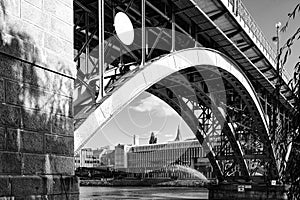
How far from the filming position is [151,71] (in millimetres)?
12383

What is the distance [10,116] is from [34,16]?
1.25 m


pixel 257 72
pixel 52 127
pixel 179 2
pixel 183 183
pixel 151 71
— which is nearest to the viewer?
pixel 52 127

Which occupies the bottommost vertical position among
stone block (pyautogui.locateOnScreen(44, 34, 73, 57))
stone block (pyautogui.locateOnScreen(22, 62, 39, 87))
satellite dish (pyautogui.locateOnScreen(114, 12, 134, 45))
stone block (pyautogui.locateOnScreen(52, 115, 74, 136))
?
stone block (pyautogui.locateOnScreen(52, 115, 74, 136))

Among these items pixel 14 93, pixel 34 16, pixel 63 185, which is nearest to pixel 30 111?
pixel 14 93

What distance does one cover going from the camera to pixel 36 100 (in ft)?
15.1

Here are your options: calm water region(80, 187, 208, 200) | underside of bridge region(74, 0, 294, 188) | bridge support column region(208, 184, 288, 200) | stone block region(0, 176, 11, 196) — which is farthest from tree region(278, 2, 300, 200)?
calm water region(80, 187, 208, 200)

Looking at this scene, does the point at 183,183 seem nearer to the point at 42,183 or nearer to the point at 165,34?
the point at 165,34

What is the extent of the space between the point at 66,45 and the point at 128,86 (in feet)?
19.1

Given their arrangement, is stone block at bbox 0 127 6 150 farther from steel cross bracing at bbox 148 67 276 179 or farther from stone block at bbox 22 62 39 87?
steel cross bracing at bbox 148 67 276 179

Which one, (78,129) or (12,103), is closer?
(12,103)

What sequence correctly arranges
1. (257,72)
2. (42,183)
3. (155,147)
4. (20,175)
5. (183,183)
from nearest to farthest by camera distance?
(20,175) < (42,183) < (257,72) < (183,183) < (155,147)

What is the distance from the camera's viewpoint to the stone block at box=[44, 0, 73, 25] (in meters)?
5.01

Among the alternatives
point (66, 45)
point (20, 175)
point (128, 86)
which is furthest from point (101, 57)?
point (20, 175)

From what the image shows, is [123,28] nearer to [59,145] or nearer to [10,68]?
[59,145]
